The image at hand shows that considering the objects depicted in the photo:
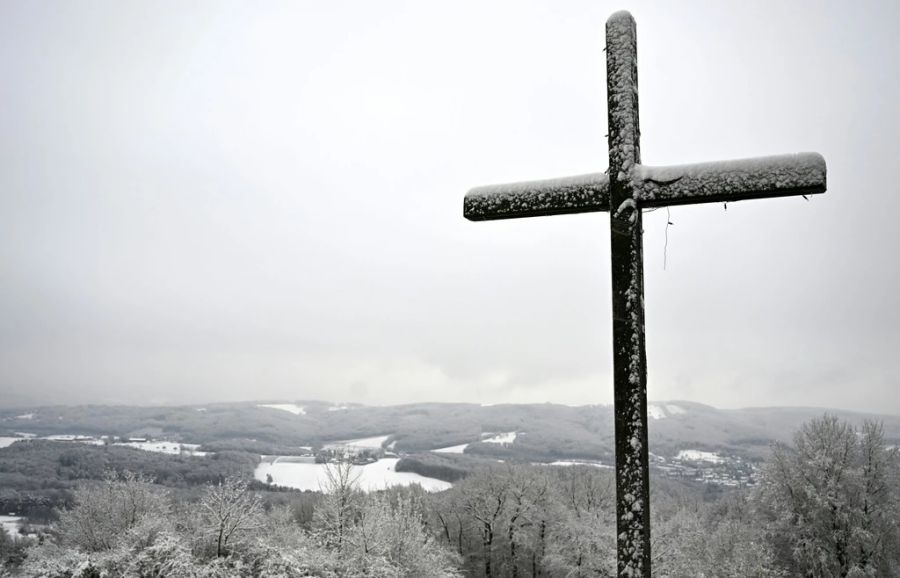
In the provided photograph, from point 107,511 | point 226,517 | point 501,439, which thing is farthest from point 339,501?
point 501,439

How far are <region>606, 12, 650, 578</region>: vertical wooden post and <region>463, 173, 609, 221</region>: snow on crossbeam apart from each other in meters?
0.12

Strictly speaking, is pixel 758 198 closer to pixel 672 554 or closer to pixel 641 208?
pixel 641 208

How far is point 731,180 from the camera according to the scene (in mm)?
2283

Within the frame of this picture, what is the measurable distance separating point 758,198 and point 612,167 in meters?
0.63

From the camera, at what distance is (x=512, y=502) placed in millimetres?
42000

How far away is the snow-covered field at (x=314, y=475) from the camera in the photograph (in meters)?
105

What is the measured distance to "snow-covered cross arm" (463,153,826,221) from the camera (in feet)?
7.23

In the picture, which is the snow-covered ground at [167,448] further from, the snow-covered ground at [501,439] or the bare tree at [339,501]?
the bare tree at [339,501]

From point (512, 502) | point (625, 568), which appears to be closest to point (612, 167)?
point (625, 568)

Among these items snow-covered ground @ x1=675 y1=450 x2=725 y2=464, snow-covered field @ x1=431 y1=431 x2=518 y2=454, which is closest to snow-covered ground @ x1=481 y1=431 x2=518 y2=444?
snow-covered field @ x1=431 y1=431 x2=518 y2=454

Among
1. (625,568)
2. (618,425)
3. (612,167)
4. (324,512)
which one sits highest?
(612,167)

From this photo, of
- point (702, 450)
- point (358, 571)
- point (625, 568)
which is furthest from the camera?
point (702, 450)

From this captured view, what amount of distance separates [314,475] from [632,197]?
135998 millimetres

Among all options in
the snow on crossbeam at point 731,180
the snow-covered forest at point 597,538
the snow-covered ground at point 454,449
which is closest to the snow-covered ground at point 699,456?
the snow-covered ground at point 454,449
